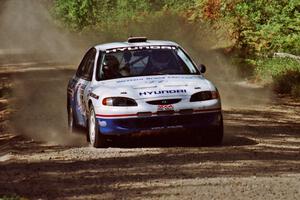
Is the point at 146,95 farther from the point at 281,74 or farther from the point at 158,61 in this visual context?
the point at 281,74

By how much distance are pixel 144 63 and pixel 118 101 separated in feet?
4.69

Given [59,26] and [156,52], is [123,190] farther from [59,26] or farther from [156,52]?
[59,26]

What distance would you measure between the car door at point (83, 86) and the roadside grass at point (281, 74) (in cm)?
939

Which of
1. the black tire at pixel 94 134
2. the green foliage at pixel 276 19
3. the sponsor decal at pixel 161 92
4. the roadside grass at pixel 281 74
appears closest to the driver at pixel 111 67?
the black tire at pixel 94 134

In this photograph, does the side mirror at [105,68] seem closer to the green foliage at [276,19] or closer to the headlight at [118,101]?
the headlight at [118,101]

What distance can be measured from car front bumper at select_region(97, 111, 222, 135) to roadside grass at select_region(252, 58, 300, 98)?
10.5m

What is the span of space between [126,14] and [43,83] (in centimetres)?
2633

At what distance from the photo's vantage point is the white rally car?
36.7 feet

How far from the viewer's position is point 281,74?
75.2 feet

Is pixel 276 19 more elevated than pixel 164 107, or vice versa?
pixel 276 19

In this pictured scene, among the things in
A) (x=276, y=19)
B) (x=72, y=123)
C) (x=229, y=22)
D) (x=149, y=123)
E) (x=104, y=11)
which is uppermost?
(x=276, y=19)

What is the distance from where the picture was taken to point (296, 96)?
70.0 feet

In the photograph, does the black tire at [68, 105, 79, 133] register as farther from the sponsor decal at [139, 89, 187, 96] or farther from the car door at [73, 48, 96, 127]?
the sponsor decal at [139, 89, 187, 96]

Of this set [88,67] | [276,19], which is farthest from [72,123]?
[276,19]
